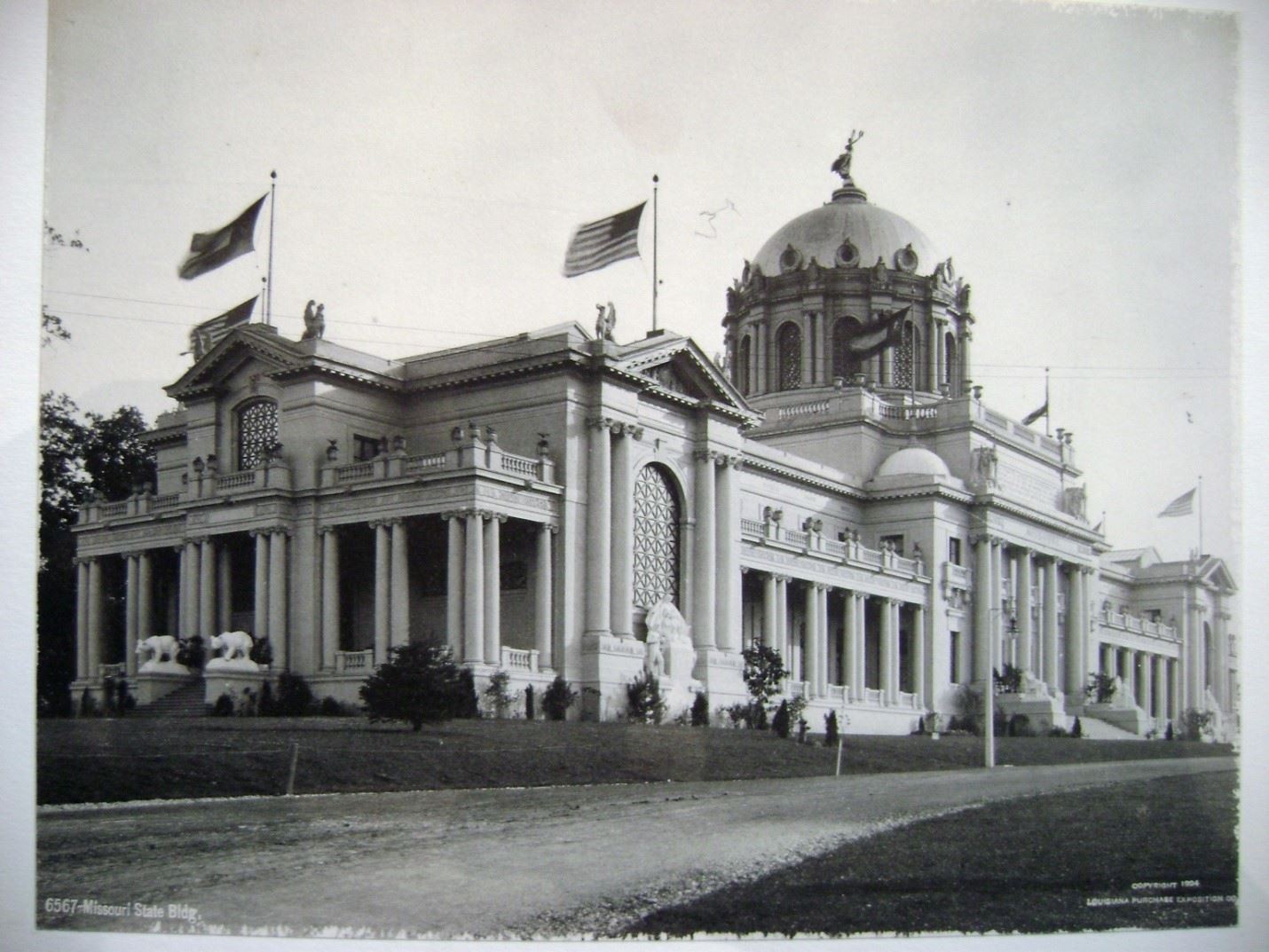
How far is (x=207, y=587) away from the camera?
3388cm

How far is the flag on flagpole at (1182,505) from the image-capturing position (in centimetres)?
2311

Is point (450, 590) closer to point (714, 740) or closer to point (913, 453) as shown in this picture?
point (714, 740)

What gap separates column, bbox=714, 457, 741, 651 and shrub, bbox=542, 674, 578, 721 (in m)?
6.59

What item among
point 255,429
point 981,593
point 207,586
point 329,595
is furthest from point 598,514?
point 981,593

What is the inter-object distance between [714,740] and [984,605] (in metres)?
27.1

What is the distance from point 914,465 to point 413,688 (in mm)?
31054

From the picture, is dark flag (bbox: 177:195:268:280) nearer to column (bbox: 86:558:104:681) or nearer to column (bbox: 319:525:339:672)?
column (bbox: 86:558:104:681)

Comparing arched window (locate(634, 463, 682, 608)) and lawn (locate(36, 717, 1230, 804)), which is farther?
arched window (locate(634, 463, 682, 608))

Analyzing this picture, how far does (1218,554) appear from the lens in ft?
73.3

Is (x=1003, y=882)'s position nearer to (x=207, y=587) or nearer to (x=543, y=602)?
(x=543, y=602)

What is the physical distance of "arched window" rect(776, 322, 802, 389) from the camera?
2393 inches

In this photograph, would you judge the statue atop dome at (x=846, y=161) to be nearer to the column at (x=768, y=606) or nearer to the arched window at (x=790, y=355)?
the column at (x=768, y=606)

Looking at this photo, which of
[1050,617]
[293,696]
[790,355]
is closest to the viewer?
[293,696]

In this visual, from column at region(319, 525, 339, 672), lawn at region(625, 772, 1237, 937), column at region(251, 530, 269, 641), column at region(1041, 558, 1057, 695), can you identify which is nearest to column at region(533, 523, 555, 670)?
column at region(319, 525, 339, 672)
